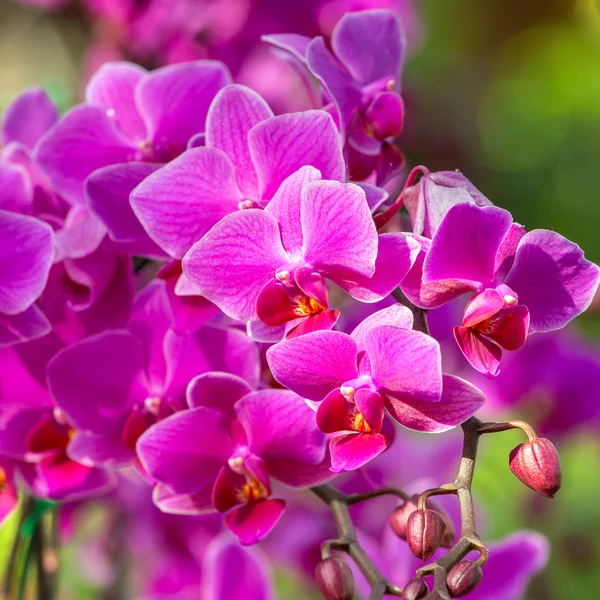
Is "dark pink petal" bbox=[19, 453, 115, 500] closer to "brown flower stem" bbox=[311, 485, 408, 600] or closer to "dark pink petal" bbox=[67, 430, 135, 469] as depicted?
"dark pink petal" bbox=[67, 430, 135, 469]

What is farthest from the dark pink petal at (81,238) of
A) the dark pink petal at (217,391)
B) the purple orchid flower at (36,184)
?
the dark pink petal at (217,391)

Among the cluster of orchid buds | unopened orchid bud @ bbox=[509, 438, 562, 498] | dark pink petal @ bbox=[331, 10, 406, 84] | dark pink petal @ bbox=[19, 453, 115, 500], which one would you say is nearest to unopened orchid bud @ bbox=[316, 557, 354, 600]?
the cluster of orchid buds

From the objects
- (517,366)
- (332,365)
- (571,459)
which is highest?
(332,365)

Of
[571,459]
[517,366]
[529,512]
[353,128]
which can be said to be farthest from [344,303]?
[571,459]

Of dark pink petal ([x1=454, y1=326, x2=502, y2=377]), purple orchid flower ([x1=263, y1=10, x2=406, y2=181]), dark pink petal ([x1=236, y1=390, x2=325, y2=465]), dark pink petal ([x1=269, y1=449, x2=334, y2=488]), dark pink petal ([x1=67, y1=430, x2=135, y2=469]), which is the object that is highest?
purple orchid flower ([x1=263, y1=10, x2=406, y2=181])

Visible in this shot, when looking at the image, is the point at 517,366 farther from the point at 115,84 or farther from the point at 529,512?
the point at 115,84

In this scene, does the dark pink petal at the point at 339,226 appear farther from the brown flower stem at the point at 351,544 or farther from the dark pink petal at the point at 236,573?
the dark pink petal at the point at 236,573

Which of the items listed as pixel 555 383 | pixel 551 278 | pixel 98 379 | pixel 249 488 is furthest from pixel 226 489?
pixel 555 383
